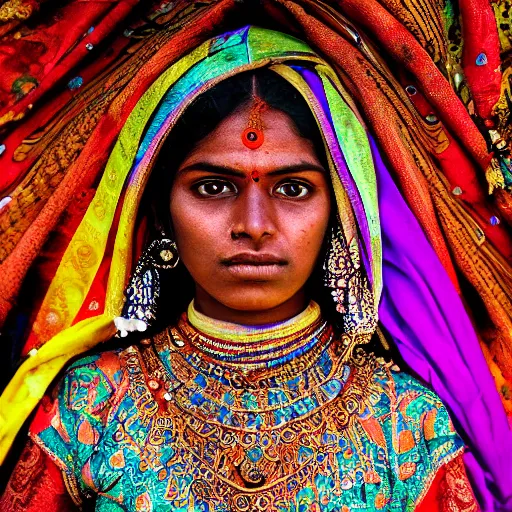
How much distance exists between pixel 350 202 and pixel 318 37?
1.38 feet

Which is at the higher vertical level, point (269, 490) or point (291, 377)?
point (291, 377)

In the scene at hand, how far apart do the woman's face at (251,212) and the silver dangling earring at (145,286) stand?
12 centimetres

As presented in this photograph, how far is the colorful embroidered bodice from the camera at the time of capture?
1987 millimetres

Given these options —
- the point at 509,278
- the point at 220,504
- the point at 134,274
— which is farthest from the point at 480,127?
the point at 220,504

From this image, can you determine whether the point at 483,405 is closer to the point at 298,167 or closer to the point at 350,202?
the point at 350,202

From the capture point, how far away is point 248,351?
208 cm

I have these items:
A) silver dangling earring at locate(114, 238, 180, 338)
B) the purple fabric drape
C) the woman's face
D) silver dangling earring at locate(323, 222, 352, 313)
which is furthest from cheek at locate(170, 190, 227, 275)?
the purple fabric drape

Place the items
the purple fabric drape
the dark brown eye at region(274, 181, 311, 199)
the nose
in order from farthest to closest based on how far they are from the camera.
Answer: the purple fabric drape
the dark brown eye at region(274, 181, 311, 199)
the nose

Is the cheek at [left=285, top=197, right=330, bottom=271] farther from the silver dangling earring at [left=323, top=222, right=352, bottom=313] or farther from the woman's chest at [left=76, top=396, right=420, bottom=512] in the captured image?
the woman's chest at [left=76, top=396, right=420, bottom=512]

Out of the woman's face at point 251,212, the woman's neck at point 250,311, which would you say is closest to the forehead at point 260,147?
the woman's face at point 251,212

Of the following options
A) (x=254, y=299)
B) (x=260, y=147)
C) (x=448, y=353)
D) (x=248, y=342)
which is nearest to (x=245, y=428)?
(x=248, y=342)

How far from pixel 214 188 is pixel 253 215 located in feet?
0.49

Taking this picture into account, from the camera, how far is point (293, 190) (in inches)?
79.2

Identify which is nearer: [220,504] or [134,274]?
[220,504]
